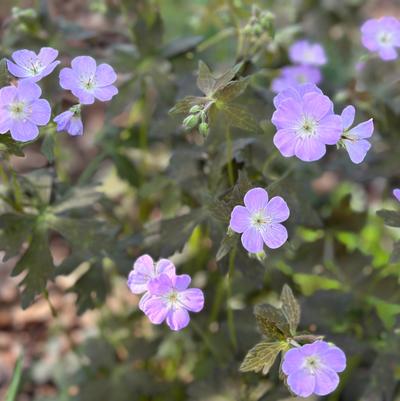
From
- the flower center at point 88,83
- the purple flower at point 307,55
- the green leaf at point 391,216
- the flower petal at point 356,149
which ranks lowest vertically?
the purple flower at point 307,55

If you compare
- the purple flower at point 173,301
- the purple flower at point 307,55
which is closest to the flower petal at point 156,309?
the purple flower at point 173,301

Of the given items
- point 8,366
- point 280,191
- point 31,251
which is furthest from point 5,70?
point 8,366

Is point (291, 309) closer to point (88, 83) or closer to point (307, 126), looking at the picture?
point (307, 126)

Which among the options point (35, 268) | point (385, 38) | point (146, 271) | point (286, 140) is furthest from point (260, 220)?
point (385, 38)

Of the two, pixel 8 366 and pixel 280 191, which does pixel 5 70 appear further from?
pixel 8 366

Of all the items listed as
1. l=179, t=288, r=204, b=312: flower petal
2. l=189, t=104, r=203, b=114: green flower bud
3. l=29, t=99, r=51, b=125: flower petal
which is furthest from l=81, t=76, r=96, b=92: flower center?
l=179, t=288, r=204, b=312: flower petal

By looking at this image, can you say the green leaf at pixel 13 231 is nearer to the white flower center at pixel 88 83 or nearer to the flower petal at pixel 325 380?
the white flower center at pixel 88 83
